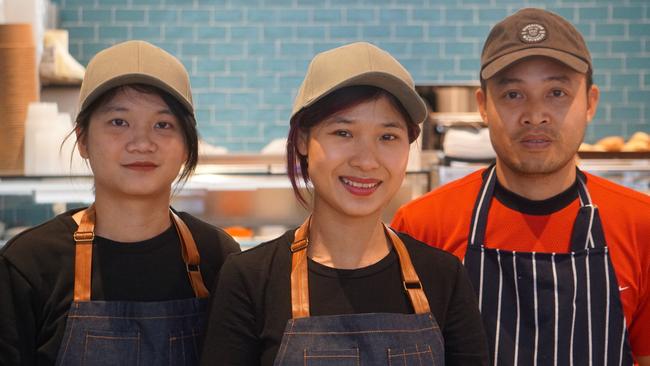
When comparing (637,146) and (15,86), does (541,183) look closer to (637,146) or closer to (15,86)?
(637,146)

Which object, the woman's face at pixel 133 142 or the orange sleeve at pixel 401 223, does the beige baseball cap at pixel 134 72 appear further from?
the orange sleeve at pixel 401 223

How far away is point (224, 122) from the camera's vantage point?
6645 mm

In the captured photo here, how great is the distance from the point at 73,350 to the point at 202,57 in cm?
514

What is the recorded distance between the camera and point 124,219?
1827 mm

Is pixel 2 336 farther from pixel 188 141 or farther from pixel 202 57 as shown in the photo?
pixel 202 57

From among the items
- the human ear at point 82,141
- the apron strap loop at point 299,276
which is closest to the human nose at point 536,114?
the apron strap loop at point 299,276

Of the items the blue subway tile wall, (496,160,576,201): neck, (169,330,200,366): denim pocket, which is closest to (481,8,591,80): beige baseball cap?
(496,160,576,201): neck

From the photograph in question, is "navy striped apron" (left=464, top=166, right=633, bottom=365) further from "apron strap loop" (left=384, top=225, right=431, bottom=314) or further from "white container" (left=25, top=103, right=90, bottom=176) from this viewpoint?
"white container" (left=25, top=103, right=90, bottom=176)

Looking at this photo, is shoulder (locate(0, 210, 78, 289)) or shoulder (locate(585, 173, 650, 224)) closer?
shoulder (locate(0, 210, 78, 289))

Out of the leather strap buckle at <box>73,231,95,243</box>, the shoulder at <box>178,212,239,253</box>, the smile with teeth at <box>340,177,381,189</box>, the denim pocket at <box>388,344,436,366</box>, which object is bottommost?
the denim pocket at <box>388,344,436,366</box>

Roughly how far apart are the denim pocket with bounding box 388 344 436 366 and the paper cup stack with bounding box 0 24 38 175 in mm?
2656

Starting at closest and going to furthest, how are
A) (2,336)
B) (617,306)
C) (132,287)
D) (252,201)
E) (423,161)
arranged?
1. (2,336)
2. (132,287)
3. (617,306)
4. (252,201)
5. (423,161)

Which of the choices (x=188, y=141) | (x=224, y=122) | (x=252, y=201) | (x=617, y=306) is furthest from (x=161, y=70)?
(x=224, y=122)

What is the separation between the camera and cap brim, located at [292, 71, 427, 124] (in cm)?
159
